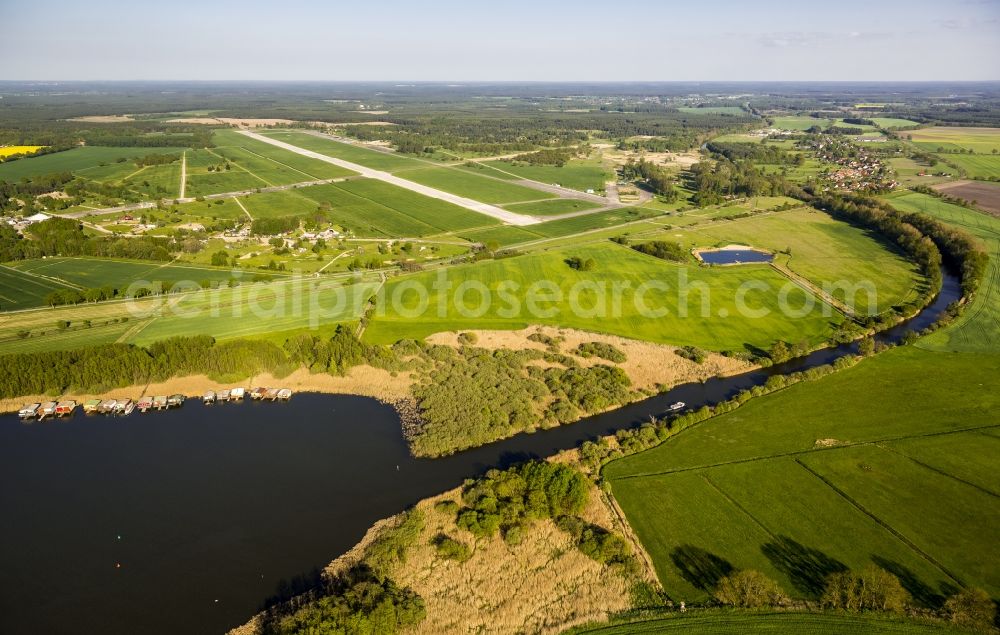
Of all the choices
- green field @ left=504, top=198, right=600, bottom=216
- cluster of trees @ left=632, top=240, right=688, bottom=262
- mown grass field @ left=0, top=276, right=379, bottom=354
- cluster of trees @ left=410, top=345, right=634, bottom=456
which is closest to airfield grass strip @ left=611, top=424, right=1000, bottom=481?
cluster of trees @ left=410, top=345, right=634, bottom=456

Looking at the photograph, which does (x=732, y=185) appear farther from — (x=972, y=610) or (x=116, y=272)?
(x=116, y=272)

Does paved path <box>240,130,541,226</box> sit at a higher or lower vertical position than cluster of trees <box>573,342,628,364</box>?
higher

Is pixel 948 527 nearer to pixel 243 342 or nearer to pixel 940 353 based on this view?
pixel 940 353

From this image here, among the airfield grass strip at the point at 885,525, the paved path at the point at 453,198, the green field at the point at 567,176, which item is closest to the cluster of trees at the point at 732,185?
the green field at the point at 567,176

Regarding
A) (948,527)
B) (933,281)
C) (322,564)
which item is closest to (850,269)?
(933,281)

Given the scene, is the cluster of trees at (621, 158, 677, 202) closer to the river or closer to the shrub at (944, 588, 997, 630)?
the river

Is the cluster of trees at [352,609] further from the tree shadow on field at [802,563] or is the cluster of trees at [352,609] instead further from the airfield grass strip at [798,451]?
the tree shadow on field at [802,563]

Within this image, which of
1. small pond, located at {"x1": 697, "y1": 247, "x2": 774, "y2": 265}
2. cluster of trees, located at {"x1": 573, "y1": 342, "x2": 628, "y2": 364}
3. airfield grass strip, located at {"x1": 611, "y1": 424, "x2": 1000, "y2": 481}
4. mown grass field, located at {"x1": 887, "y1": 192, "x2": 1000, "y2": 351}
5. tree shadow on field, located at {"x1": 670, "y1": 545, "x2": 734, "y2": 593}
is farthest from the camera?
small pond, located at {"x1": 697, "y1": 247, "x2": 774, "y2": 265}
